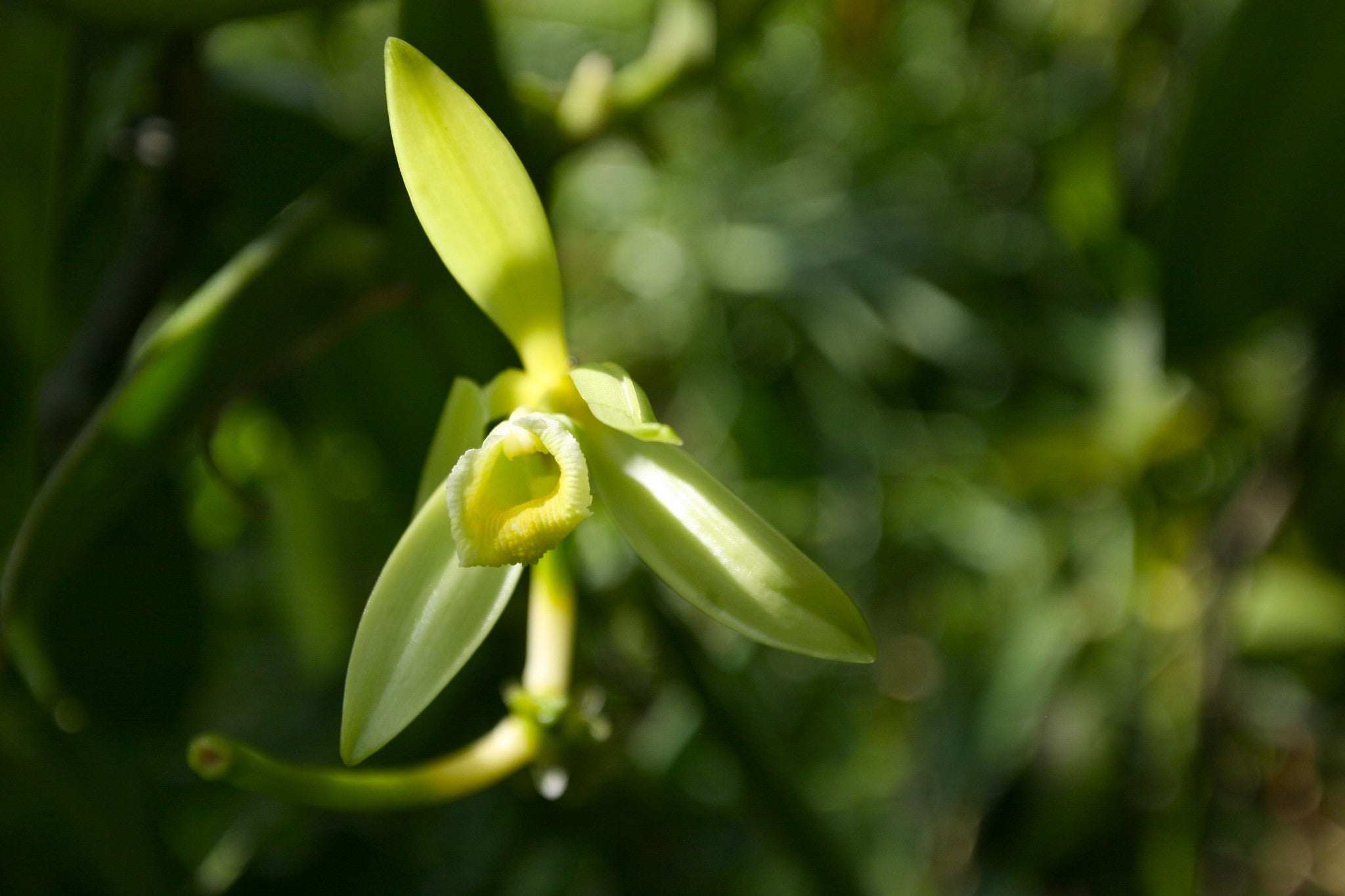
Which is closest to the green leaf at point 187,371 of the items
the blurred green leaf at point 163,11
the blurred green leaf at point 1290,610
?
the blurred green leaf at point 163,11

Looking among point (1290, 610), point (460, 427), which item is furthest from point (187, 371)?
point (1290, 610)

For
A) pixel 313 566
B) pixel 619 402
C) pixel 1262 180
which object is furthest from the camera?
pixel 313 566

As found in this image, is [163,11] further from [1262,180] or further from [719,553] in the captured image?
[1262,180]

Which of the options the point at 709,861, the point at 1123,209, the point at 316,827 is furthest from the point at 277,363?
the point at 1123,209

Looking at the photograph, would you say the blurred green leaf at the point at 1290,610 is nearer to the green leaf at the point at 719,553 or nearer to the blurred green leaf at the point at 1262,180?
the blurred green leaf at the point at 1262,180

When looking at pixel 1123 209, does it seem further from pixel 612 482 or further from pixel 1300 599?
pixel 612 482

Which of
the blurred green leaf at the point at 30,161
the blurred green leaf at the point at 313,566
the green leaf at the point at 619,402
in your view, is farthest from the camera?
the blurred green leaf at the point at 313,566
